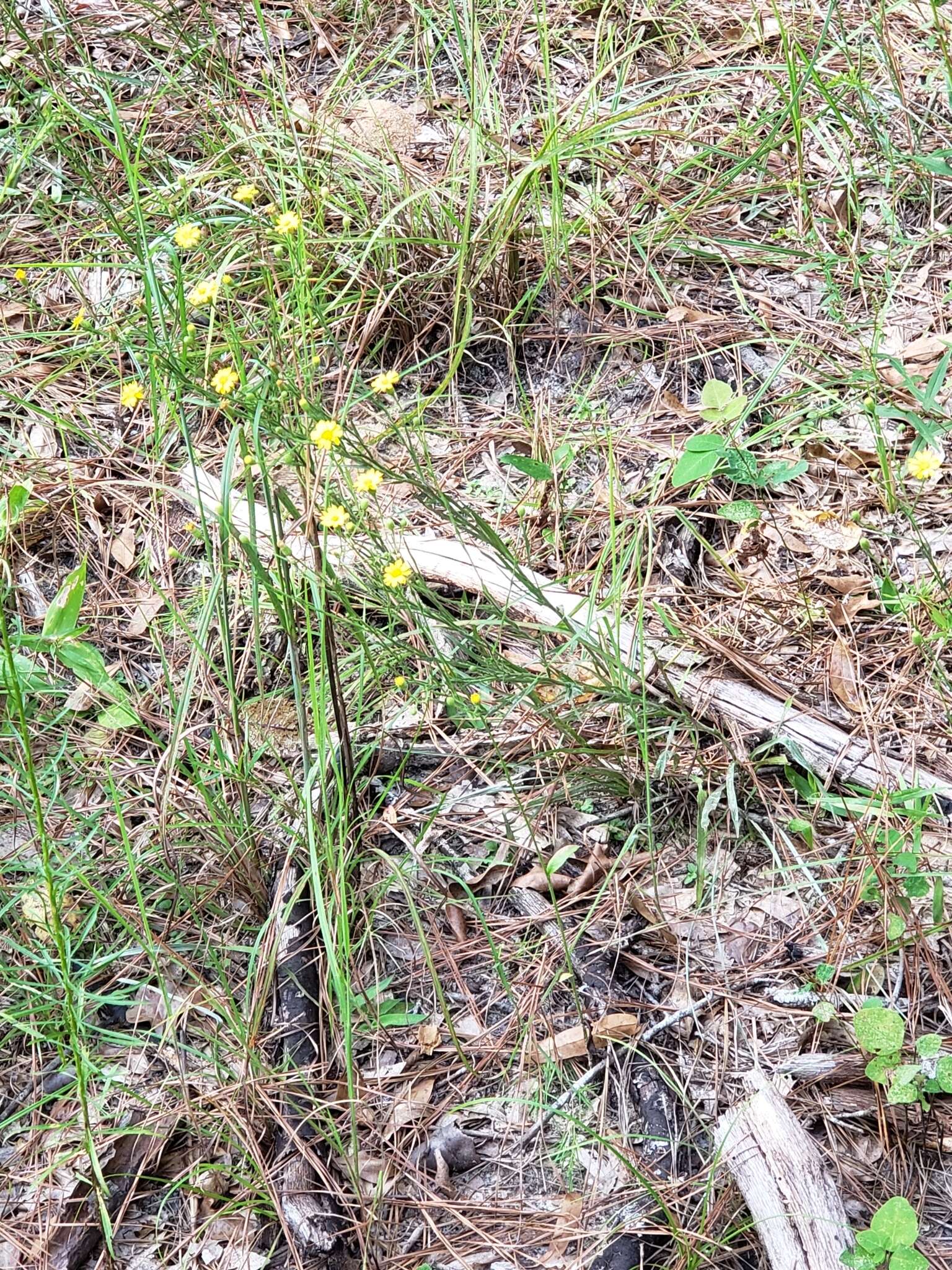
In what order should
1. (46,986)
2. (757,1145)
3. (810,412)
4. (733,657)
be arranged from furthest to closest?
1. (810,412)
2. (733,657)
3. (46,986)
4. (757,1145)

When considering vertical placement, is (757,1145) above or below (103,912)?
below

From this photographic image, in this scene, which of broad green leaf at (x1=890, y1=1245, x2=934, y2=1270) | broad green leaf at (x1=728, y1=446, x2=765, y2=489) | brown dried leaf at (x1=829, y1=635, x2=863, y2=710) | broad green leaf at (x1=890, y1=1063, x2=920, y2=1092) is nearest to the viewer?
broad green leaf at (x1=890, y1=1245, x2=934, y2=1270)

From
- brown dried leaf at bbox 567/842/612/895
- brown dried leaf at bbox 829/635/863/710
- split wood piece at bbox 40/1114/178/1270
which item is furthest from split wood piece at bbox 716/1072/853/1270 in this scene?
split wood piece at bbox 40/1114/178/1270

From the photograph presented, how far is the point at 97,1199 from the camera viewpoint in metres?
1.62

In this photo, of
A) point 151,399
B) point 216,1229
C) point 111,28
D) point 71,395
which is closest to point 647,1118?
point 216,1229

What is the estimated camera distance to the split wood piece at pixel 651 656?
1.83m

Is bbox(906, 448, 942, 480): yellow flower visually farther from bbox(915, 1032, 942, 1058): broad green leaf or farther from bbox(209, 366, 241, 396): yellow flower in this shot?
bbox(209, 366, 241, 396): yellow flower

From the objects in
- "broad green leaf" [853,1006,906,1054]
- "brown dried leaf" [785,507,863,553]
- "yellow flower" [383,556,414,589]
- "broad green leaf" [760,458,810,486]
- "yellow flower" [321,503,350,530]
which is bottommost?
"broad green leaf" [853,1006,906,1054]

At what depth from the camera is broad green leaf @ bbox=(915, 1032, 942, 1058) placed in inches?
57.8

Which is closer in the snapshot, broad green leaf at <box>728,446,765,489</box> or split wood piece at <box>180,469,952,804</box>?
split wood piece at <box>180,469,952,804</box>

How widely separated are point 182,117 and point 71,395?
1.06 m

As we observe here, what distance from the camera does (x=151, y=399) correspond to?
2436mm

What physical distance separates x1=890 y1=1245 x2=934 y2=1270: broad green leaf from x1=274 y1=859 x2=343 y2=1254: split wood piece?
79 centimetres

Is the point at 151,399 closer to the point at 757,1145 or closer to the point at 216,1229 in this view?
the point at 216,1229
